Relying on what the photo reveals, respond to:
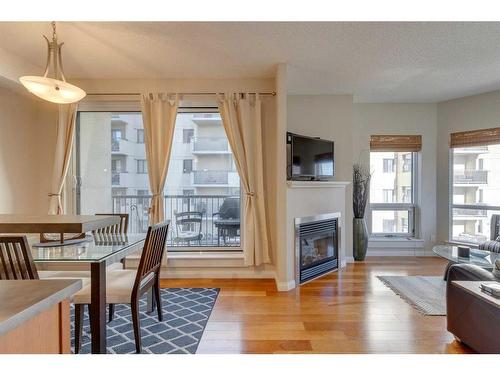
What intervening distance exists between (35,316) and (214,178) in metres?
3.42

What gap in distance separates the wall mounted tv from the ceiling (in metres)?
0.77

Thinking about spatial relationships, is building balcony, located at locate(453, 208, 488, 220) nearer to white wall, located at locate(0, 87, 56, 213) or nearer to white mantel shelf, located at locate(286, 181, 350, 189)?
white mantel shelf, located at locate(286, 181, 350, 189)

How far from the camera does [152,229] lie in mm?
2271

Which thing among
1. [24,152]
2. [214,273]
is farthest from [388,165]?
[24,152]

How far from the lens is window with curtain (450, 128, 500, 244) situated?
15.2 feet

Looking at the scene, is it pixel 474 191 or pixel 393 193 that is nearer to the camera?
pixel 474 191

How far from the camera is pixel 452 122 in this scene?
4.98 m

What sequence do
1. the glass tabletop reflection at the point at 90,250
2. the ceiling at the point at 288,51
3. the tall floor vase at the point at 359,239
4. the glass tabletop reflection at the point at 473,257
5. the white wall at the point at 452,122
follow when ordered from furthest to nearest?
1. the tall floor vase at the point at 359,239
2. the white wall at the point at 452,122
3. the glass tabletop reflection at the point at 473,257
4. the ceiling at the point at 288,51
5. the glass tabletop reflection at the point at 90,250

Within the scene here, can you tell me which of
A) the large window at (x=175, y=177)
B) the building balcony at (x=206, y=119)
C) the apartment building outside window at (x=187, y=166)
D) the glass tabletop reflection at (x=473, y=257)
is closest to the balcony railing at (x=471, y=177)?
the glass tabletop reflection at (x=473, y=257)

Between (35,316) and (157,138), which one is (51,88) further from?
(35,316)

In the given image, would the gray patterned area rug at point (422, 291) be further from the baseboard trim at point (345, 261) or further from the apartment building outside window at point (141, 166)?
the apartment building outside window at point (141, 166)

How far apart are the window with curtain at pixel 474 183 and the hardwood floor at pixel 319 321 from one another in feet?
7.31

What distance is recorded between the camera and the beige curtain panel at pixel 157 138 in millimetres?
3867
